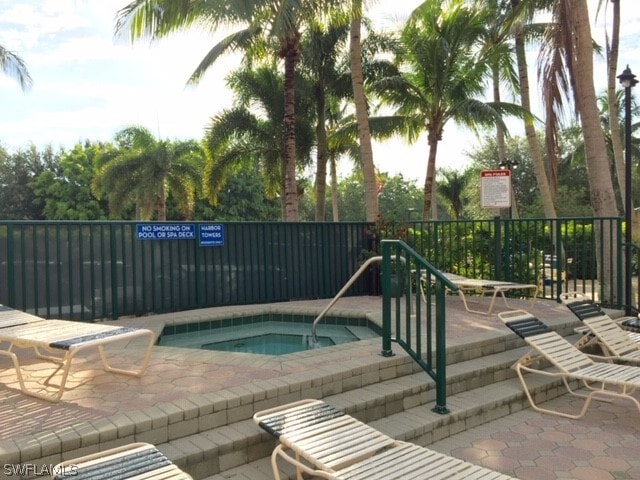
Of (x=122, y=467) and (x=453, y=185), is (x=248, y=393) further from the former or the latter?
(x=453, y=185)

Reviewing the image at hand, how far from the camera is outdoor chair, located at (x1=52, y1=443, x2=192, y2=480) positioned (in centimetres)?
233

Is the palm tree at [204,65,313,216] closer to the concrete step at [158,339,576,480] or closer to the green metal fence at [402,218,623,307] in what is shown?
the green metal fence at [402,218,623,307]

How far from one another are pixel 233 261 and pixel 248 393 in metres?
4.71

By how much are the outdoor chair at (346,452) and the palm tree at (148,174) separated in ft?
81.0

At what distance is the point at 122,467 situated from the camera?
242 centimetres

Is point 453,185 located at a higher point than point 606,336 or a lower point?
higher

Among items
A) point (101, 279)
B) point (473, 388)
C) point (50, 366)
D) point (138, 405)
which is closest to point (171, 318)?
point (101, 279)

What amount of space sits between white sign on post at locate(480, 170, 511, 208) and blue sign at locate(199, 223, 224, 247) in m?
4.05

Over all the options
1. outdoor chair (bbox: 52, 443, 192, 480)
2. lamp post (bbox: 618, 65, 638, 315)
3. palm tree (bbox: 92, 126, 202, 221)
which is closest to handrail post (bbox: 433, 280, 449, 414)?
outdoor chair (bbox: 52, 443, 192, 480)

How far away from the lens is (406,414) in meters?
4.03

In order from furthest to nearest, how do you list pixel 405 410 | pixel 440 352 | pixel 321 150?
pixel 321 150 → pixel 405 410 → pixel 440 352

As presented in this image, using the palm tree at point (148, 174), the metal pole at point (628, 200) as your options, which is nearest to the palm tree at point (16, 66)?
the palm tree at point (148, 174)

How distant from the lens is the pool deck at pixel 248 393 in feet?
10.3

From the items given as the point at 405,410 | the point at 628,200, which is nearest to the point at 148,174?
the point at 628,200
